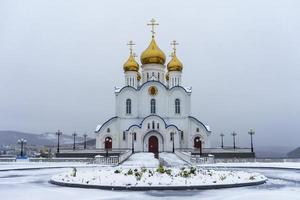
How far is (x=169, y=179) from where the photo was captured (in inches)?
599

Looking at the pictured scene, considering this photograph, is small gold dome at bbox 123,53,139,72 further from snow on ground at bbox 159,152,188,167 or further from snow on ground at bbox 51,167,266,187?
snow on ground at bbox 51,167,266,187

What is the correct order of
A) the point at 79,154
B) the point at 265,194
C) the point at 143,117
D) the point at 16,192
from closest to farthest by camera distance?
the point at 265,194 → the point at 16,192 → the point at 79,154 → the point at 143,117

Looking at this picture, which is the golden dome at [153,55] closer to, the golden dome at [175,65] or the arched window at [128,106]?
the golden dome at [175,65]

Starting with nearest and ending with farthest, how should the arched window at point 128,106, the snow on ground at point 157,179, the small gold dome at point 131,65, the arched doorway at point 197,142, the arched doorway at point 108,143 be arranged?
the snow on ground at point 157,179
the arched doorway at point 108,143
the arched doorway at point 197,142
the arched window at point 128,106
the small gold dome at point 131,65

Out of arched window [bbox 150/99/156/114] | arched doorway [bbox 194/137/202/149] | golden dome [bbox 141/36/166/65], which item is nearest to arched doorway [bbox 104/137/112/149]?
arched window [bbox 150/99/156/114]

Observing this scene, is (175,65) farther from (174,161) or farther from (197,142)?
(174,161)

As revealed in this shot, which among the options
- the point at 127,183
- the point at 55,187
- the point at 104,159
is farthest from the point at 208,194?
the point at 104,159

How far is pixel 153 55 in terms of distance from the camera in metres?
54.8

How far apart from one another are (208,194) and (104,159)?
23.7 meters

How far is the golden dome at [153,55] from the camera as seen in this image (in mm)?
54844

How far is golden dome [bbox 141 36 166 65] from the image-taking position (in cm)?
5484

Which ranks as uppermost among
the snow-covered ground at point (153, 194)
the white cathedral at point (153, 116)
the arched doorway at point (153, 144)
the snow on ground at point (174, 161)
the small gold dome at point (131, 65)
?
the small gold dome at point (131, 65)

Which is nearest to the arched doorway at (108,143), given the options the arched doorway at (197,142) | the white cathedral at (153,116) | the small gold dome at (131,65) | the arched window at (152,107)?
the white cathedral at (153,116)

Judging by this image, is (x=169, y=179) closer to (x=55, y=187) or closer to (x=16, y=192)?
(x=55, y=187)
